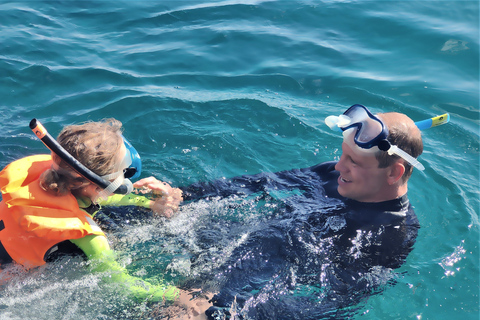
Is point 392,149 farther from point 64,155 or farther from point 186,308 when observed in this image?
point 64,155

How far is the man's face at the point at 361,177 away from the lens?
388 cm

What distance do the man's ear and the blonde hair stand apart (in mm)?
2338

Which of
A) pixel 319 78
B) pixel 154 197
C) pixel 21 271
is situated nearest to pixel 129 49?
pixel 319 78

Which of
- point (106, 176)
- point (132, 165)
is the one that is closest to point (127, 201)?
point (132, 165)

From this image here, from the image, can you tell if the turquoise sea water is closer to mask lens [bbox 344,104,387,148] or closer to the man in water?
the man in water

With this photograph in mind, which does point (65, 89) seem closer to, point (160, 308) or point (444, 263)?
point (160, 308)

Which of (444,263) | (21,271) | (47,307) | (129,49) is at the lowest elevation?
(444,263)

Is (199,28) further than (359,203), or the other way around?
(199,28)

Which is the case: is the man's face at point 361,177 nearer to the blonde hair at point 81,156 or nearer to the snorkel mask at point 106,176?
the snorkel mask at point 106,176

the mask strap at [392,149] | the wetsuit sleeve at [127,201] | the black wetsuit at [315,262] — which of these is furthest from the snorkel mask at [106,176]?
the mask strap at [392,149]

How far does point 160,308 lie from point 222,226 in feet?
3.60

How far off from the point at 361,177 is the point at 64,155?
8.19 feet

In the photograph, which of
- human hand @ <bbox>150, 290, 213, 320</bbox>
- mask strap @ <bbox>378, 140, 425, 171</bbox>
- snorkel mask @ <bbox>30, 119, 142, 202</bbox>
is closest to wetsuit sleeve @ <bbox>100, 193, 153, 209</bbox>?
snorkel mask @ <bbox>30, 119, 142, 202</bbox>

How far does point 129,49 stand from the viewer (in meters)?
8.29
